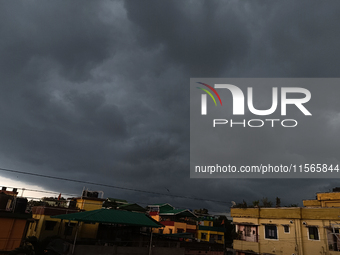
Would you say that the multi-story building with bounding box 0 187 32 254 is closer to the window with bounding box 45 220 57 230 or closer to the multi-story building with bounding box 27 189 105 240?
the multi-story building with bounding box 27 189 105 240

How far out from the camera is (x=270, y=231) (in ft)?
108

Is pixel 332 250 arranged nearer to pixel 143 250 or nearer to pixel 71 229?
pixel 143 250

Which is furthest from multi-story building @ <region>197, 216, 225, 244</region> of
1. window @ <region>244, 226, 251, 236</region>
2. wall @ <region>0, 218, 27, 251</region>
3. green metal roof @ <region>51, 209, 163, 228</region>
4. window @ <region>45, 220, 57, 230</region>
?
wall @ <region>0, 218, 27, 251</region>

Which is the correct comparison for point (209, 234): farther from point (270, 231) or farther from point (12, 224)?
point (12, 224)

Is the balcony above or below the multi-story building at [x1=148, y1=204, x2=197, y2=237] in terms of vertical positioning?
below

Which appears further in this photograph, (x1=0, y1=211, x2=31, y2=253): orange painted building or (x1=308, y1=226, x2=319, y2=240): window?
(x1=308, y1=226, x2=319, y2=240): window

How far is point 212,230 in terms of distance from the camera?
5647 centimetres

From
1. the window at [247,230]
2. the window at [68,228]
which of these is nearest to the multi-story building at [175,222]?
the window at [247,230]

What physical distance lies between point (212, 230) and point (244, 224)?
23.0 metres

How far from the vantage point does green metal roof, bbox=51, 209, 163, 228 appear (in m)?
22.5

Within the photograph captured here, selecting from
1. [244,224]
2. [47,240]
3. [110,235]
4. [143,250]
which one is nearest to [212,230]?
[244,224]

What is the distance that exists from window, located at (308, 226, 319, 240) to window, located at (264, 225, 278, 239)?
14.1 ft

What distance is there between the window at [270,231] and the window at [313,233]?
4288 millimetres

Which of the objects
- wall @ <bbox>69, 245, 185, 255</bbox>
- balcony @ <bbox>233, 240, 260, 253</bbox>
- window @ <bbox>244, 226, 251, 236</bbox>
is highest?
window @ <bbox>244, 226, 251, 236</bbox>
